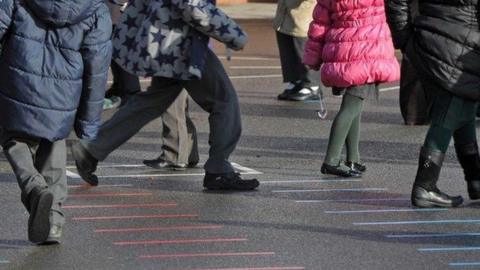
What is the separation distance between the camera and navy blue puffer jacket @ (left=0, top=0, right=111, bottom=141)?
6637 mm

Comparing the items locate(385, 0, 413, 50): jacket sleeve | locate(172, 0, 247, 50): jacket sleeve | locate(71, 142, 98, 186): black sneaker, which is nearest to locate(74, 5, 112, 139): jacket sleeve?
locate(172, 0, 247, 50): jacket sleeve

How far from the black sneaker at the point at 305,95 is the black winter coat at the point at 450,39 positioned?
5161 millimetres

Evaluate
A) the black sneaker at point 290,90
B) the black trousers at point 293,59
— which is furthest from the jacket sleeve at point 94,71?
the black sneaker at point 290,90

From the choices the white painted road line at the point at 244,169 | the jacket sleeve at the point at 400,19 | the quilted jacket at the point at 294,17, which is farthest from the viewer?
the quilted jacket at the point at 294,17

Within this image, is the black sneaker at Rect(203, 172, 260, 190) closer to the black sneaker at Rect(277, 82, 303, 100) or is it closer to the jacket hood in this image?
the jacket hood

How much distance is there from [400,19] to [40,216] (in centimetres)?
243

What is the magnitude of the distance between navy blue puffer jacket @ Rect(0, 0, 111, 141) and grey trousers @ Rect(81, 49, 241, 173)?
168 centimetres

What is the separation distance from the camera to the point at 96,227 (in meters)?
7.35

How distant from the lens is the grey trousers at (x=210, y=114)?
847cm

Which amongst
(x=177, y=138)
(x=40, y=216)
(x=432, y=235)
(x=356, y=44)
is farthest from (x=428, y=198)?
(x=40, y=216)

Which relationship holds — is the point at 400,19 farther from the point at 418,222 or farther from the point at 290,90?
the point at 290,90

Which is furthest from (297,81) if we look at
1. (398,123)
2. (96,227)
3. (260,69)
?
(96,227)

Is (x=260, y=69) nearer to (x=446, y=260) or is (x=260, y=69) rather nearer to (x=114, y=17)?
(x=114, y=17)

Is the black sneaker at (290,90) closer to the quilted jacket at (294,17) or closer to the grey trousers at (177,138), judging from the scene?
the quilted jacket at (294,17)
